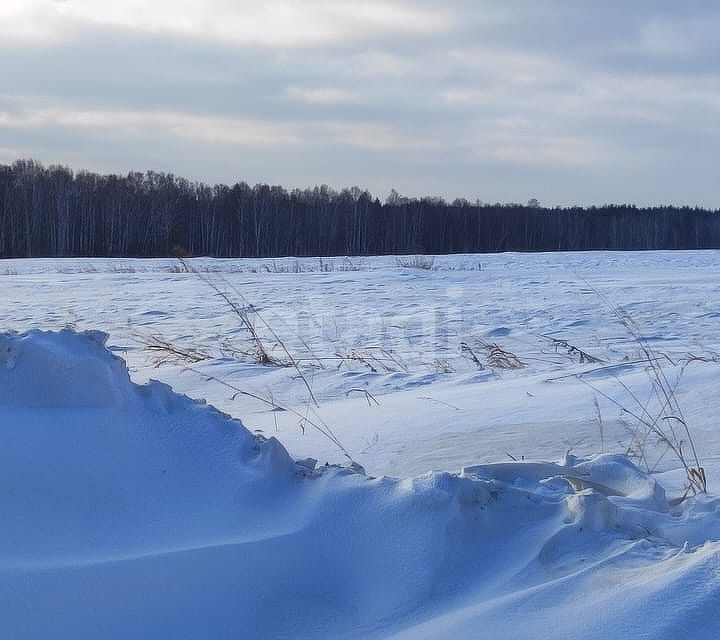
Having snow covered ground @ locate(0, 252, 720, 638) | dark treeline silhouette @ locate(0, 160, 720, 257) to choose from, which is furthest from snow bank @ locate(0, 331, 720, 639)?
dark treeline silhouette @ locate(0, 160, 720, 257)

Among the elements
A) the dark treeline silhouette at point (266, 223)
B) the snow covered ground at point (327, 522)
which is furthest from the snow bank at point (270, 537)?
the dark treeline silhouette at point (266, 223)

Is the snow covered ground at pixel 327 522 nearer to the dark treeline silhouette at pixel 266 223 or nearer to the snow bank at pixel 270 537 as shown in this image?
the snow bank at pixel 270 537

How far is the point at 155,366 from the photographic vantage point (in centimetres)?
461

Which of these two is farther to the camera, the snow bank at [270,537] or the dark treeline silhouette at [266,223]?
the dark treeline silhouette at [266,223]

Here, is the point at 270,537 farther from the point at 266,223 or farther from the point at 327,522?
the point at 266,223

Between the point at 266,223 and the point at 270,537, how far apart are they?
46.6 metres

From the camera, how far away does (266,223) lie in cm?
4725

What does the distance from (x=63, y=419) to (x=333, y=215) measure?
49082 mm

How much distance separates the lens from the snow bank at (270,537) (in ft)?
4.06

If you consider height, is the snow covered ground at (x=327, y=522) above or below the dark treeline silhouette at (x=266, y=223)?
below

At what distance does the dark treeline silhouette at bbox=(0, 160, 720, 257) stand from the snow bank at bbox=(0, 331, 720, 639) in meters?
41.5

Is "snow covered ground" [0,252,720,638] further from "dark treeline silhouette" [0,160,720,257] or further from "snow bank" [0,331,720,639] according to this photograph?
"dark treeline silhouette" [0,160,720,257]

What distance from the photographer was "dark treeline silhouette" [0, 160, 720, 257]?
42.2m

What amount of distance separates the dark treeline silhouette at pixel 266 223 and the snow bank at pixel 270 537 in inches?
1635
